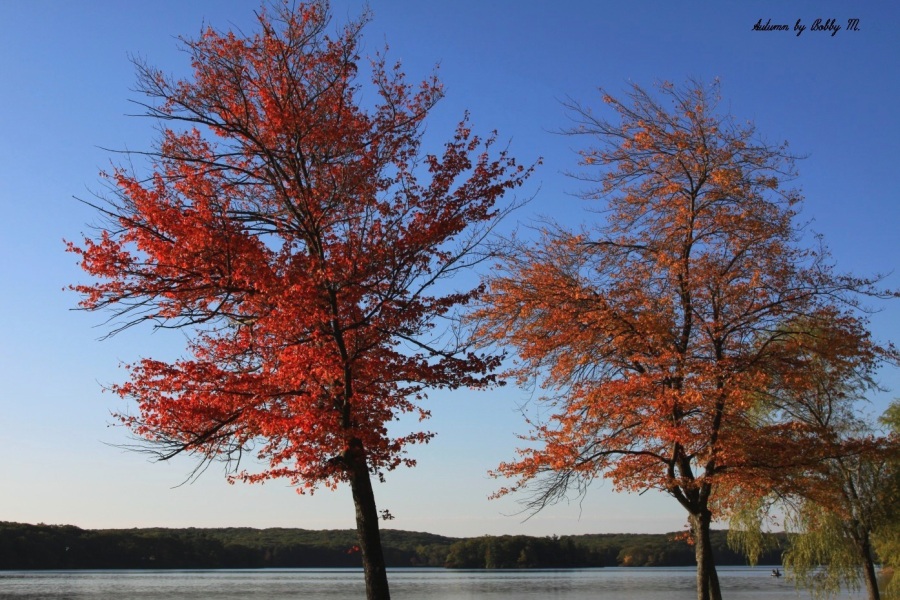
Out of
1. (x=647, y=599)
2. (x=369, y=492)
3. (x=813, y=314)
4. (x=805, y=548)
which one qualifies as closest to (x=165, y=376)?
(x=369, y=492)

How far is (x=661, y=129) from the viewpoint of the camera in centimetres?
1925

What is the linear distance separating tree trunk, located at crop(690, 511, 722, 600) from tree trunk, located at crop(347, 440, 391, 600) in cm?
747

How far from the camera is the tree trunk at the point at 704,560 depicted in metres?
17.8

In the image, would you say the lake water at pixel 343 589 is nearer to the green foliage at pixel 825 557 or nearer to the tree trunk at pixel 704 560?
the green foliage at pixel 825 557

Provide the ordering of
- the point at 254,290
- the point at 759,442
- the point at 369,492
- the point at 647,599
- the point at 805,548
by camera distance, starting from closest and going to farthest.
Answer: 1. the point at 254,290
2. the point at 369,492
3. the point at 759,442
4. the point at 805,548
5. the point at 647,599

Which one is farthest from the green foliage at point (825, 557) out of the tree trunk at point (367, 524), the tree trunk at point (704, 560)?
the tree trunk at point (367, 524)

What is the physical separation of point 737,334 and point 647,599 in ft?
135

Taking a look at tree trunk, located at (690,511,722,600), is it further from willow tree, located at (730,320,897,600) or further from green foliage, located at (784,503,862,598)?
green foliage, located at (784,503,862,598)

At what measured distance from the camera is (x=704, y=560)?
58.8 feet

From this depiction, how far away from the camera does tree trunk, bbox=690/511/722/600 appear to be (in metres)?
17.8

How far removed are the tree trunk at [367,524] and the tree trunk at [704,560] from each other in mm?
7472

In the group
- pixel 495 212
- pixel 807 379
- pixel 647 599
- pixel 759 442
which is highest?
pixel 495 212

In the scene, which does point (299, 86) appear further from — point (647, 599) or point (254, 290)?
point (647, 599)

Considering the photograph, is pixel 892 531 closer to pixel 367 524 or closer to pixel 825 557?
pixel 825 557
